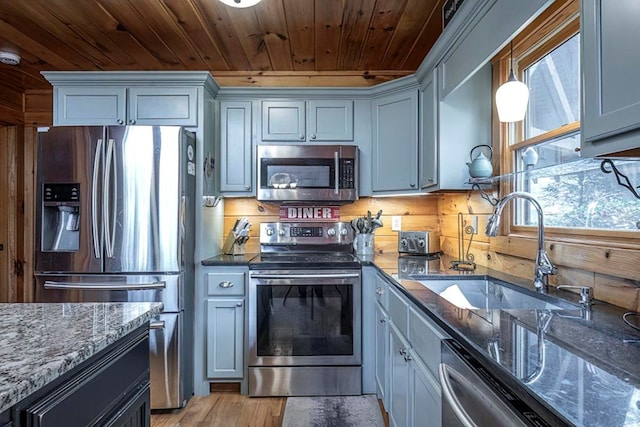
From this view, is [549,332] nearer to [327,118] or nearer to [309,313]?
[309,313]

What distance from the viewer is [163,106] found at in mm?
2660

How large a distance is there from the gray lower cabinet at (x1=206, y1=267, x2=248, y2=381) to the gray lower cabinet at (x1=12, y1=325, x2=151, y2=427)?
4.24ft

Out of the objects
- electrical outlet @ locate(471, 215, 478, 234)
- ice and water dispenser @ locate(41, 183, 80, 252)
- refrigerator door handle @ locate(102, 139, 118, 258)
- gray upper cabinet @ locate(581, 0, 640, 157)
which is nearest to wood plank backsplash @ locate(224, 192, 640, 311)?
electrical outlet @ locate(471, 215, 478, 234)

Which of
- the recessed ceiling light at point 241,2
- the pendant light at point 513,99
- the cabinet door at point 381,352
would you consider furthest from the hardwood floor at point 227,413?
the recessed ceiling light at point 241,2

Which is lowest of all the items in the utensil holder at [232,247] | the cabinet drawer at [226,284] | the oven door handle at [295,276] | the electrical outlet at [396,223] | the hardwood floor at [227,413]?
the hardwood floor at [227,413]

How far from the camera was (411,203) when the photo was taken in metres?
3.17

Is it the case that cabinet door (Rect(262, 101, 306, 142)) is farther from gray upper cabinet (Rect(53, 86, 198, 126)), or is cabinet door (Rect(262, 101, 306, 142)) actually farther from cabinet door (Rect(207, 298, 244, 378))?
cabinet door (Rect(207, 298, 244, 378))

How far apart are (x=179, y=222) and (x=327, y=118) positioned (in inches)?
52.5

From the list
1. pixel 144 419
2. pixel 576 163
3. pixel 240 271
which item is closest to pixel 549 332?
pixel 576 163

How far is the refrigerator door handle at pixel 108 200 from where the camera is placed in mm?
2354

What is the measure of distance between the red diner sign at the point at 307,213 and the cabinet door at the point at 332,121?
0.56 m

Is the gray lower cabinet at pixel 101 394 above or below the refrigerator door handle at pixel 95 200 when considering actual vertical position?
below

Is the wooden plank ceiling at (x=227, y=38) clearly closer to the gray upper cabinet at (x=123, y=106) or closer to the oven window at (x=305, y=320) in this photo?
the gray upper cabinet at (x=123, y=106)

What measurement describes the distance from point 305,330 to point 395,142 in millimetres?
1465
